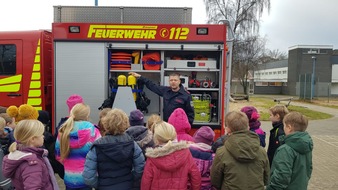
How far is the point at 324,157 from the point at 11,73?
727 cm

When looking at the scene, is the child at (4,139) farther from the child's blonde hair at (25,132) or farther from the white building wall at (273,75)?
the white building wall at (273,75)

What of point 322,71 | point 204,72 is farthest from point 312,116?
point 322,71

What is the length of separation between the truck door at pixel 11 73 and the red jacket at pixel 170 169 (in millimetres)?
3864

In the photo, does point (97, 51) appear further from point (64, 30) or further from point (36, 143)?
point (36, 143)

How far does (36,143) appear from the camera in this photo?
2.58m

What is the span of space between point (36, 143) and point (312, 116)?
16.2 meters

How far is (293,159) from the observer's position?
2.88 metres

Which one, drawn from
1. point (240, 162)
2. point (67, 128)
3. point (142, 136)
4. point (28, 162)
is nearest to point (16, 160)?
point (28, 162)

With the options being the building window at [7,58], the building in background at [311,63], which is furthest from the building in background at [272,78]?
the building window at [7,58]

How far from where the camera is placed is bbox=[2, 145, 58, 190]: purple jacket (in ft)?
7.82

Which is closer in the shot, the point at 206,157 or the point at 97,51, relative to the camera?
the point at 206,157

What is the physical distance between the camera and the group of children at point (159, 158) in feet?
8.30

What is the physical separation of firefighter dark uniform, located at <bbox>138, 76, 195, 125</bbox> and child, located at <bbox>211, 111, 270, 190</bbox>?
2313 millimetres

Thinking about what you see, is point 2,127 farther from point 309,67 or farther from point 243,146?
point 309,67
